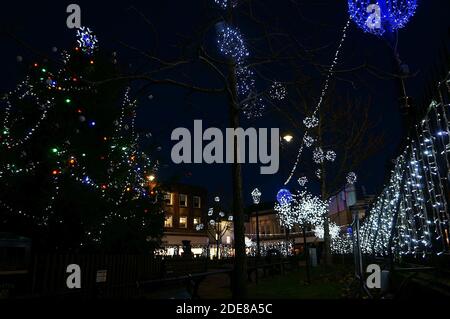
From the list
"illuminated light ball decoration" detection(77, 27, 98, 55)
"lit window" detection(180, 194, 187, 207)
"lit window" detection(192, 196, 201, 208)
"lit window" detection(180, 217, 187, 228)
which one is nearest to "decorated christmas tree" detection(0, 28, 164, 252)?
"illuminated light ball decoration" detection(77, 27, 98, 55)

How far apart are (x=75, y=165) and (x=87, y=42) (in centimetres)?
496

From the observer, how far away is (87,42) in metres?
14.2

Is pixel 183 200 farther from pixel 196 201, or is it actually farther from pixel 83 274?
pixel 83 274

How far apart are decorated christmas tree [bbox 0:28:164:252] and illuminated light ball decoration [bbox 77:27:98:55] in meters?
0.04

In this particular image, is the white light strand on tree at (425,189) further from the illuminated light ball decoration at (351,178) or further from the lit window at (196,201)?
the lit window at (196,201)

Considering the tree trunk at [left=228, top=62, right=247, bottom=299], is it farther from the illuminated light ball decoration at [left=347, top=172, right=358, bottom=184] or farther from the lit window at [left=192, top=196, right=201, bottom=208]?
the lit window at [left=192, top=196, right=201, bottom=208]

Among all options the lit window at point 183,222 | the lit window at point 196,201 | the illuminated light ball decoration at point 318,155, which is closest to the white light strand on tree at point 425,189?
the illuminated light ball decoration at point 318,155

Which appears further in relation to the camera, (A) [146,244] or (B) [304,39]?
(A) [146,244]

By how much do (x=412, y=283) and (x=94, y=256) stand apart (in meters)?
8.40

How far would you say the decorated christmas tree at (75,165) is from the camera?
39.2 ft

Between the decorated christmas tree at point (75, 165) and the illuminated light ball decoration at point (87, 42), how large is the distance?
1.5 inches
